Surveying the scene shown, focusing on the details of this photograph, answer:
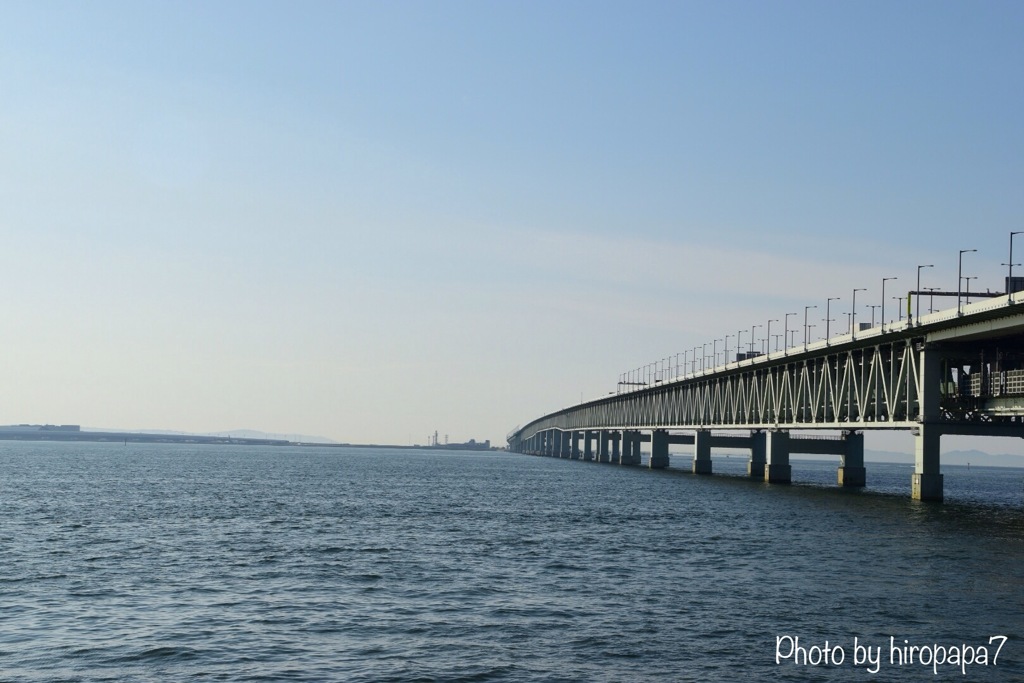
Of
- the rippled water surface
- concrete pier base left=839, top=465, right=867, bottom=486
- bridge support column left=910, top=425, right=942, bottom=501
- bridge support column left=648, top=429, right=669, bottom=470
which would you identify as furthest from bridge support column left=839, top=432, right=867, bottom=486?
bridge support column left=648, top=429, right=669, bottom=470

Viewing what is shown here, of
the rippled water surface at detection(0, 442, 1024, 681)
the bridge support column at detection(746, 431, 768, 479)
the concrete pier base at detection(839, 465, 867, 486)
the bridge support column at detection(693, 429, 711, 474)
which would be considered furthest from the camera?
the bridge support column at detection(693, 429, 711, 474)

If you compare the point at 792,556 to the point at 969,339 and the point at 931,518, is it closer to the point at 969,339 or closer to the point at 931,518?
the point at 931,518

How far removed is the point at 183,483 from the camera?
116 meters

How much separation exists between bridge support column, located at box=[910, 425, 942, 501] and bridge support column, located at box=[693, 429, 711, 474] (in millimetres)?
74541

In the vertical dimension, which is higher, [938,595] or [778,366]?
[778,366]

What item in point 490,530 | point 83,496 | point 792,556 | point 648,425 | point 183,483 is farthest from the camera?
point 648,425

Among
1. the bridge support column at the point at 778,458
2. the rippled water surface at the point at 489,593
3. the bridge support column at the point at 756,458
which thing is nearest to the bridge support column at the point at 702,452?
the bridge support column at the point at 756,458

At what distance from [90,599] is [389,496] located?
59522 millimetres

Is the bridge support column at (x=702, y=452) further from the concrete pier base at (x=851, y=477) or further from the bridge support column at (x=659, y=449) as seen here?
the concrete pier base at (x=851, y=477)

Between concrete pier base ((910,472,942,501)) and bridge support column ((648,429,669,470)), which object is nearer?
concrete pier base ((910,472,942,501))

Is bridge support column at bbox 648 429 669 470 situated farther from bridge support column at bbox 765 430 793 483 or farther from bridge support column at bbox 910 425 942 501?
bridge support column at bbox 910 425 942 501

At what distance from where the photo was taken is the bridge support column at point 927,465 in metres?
84.0

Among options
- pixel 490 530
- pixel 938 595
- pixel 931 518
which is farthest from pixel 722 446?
pixel 938 595

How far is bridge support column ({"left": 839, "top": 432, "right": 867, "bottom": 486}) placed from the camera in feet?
405
